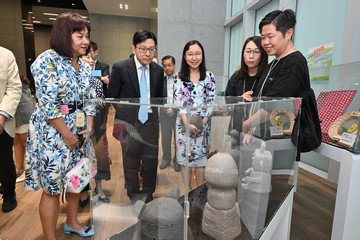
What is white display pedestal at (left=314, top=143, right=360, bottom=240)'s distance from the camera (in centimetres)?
115

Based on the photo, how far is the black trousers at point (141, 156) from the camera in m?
0.83

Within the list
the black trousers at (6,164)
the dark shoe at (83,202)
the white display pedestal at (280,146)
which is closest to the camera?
the white display pedestal at (280,146)

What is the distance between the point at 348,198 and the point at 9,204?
2365 millimetres

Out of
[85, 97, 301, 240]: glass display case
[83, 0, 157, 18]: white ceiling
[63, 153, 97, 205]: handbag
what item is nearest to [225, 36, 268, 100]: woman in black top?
[85, 97, 301, 240]: glass display case

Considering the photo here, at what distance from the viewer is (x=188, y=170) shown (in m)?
0.66

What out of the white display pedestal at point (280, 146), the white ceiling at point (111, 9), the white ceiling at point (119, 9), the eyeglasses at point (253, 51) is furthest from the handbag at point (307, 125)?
the white ceiling at point (119, 9)

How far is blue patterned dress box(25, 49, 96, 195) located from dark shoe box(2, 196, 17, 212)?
2.85 feet

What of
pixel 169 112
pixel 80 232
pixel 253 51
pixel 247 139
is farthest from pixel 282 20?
pixel 80 232

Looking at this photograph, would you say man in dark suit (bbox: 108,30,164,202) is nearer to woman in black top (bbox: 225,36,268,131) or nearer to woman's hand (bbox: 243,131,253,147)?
woman's hand (bbox: 243,131,253,147)

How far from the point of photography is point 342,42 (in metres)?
2.23

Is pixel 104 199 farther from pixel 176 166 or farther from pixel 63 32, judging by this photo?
pixel 63 32

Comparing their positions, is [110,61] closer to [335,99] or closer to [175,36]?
[175,36]

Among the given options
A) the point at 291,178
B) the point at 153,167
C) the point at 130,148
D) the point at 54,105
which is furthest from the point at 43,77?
the point at 291,178

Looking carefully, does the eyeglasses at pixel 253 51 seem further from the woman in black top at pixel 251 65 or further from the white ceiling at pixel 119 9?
the white ceiling at pixel 119 9
